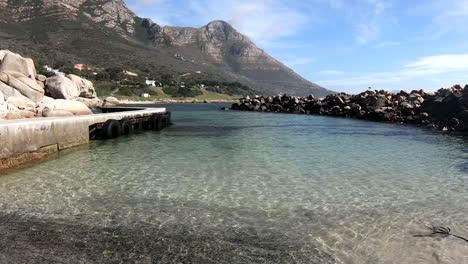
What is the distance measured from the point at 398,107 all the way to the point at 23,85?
3847 cm

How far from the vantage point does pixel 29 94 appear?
28.5 m

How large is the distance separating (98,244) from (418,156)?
48.8ft

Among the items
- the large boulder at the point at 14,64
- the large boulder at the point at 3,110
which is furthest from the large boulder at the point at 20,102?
the large boulder at the point at 14,64

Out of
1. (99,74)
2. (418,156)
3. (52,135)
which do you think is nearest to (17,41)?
(99,74)

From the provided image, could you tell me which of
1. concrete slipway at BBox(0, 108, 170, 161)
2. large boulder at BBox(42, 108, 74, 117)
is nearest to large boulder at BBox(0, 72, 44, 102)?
large boulder at BBox(42, 108, 74, 117)

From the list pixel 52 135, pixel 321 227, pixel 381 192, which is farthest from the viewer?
pixel 52 135

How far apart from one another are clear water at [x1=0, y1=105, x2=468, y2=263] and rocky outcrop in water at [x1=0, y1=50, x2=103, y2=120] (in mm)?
7695

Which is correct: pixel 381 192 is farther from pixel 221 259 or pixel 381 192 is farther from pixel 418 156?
pixel 418 156

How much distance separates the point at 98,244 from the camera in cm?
633

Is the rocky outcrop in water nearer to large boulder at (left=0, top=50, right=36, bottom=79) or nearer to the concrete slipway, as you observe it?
large boulder at (left=0, top=50, right=36, bottom=79)

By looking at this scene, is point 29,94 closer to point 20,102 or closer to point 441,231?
point 20,102

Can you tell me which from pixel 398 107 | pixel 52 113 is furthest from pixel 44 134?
pixel 398 107

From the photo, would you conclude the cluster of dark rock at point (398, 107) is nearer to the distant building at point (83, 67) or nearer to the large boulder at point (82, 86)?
the large boulder at point (82, 86)

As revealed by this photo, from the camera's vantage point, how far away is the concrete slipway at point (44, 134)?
12.9 meters
